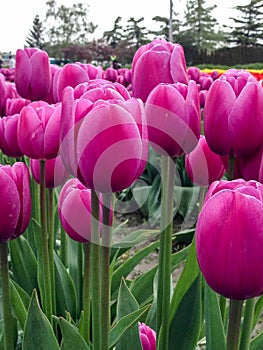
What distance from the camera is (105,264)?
2.15 ft

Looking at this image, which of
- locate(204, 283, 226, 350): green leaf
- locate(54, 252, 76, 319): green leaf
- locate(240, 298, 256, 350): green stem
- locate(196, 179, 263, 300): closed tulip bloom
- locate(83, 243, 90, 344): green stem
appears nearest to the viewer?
locate(196, 179, 263, 300): closed tulip bloom

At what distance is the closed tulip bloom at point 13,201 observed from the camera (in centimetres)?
68

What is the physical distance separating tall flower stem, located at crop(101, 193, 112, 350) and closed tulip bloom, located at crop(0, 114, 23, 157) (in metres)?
0.56

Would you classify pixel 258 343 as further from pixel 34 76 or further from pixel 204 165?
pixel 34 76

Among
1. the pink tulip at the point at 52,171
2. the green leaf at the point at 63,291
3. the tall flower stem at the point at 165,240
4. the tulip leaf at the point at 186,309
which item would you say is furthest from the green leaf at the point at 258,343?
the green leaf at the point at 63,291

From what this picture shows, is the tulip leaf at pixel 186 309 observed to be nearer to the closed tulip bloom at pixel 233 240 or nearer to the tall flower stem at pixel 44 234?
the tall flower stem at pixel 44 234

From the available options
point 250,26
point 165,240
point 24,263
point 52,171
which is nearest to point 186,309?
point 165,240

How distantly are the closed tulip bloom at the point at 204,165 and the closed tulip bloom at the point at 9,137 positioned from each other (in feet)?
1.29

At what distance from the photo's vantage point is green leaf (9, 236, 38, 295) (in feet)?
4.87

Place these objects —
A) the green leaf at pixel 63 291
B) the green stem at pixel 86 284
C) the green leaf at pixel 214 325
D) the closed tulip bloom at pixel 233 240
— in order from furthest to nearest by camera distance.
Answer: the green leaf at pixel 63 291, the green stem at pixel 86 284, the green leaf at pixel 214 325, the closed tulip bloom at pixel 233 240

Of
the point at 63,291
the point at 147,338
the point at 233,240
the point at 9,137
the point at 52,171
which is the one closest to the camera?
the point at 233,240

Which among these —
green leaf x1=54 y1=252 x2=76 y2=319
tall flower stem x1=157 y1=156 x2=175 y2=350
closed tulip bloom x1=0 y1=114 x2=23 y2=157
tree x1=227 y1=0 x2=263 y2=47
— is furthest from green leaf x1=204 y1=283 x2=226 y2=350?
tree x1=227 y1=0 x2=263 y2=47

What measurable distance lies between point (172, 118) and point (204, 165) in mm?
272

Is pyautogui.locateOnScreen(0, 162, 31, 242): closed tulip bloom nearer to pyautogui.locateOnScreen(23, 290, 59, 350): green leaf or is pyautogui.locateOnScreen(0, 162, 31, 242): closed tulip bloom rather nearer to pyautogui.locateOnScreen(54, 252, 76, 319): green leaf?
pyautogui.locateOnScreen(23, 290, 59, 350): green leaf
